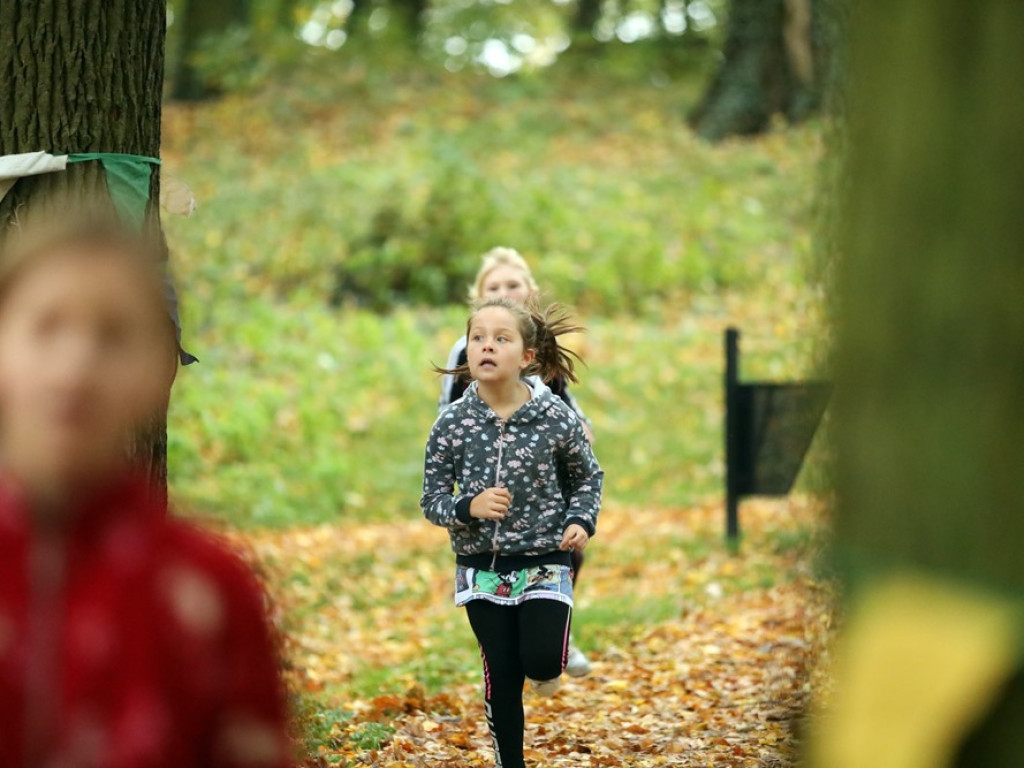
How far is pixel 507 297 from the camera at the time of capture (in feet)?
22.0

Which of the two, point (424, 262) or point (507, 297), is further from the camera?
point (424, 262)

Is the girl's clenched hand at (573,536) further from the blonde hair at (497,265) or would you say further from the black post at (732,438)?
the black post at (732,438)

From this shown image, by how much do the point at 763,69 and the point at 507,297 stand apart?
63.9 ft

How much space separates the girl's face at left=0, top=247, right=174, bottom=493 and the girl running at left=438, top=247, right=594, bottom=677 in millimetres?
4578

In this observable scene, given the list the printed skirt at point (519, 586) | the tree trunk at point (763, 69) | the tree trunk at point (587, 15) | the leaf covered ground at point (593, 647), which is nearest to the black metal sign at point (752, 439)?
the leaf covered ground at point (593, 647)

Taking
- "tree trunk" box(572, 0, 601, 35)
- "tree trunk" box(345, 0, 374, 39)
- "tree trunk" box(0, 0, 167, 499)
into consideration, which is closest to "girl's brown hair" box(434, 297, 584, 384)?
"tree trunk" box(0, 0, 167, 499)

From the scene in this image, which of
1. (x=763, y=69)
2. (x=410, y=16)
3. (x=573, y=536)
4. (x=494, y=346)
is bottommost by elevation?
(x=573, y=536)

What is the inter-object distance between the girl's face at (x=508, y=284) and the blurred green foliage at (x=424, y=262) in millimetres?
4900

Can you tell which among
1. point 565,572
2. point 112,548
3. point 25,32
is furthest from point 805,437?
point 25,32

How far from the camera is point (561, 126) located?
25.8 metres

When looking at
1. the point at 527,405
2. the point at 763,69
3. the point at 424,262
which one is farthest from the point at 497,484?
the point at 763,69

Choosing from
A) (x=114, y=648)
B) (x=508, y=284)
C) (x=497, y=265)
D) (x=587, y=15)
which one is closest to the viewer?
(x=114, y=648)

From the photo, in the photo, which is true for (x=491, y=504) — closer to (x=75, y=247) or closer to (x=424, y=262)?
(x=75, y=247)

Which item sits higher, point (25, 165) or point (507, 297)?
point (25, 165)
